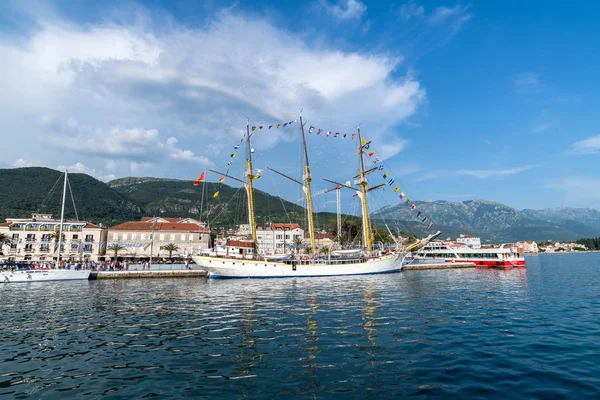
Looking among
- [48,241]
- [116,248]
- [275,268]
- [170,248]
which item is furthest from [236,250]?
[48,241]

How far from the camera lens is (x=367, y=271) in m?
55.1

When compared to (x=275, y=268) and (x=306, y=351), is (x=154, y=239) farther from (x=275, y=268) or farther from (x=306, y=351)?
(x=306, y=351)

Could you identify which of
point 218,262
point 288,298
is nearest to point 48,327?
point 288,298

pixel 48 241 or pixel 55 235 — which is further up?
pixel 55 235

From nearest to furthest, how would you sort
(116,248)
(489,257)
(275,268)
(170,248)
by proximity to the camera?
(275,268), (116,248), (170,248), (489,257)

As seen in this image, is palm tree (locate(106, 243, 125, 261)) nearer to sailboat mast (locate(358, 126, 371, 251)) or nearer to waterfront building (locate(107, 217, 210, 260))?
waterfront building (locate(107, 217, 210, 260))

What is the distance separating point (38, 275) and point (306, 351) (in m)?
48.1

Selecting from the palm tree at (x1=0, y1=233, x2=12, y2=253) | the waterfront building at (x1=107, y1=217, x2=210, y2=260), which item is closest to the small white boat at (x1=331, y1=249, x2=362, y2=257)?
the waterfront building at (x1=107, y1=217, x2=210, y2=260)

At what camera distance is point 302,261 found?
54344 millimetres

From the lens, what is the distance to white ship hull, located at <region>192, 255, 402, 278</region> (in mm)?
49406

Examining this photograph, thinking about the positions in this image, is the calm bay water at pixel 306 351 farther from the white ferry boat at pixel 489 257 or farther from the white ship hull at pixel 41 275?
the white ferry boat at pixel 489 257

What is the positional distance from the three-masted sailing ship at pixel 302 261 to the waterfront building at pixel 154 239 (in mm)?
25656

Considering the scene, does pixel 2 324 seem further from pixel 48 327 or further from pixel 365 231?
pixel 365 231

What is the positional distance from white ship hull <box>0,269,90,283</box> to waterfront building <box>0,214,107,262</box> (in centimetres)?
2698
